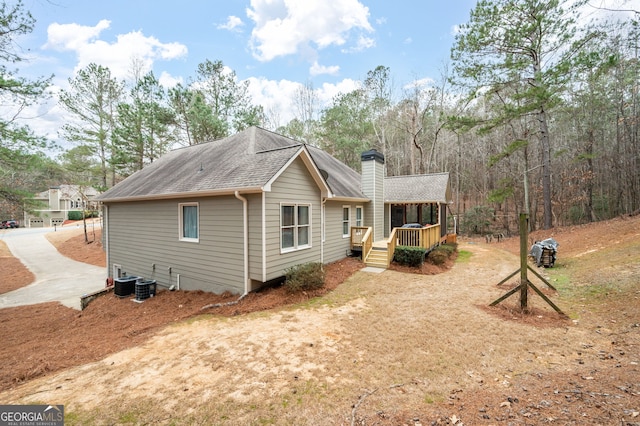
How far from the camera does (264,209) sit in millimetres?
7281

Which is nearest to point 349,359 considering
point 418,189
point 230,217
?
point 230,217

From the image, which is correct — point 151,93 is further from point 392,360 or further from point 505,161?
point 505,161

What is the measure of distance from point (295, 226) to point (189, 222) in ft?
11.7

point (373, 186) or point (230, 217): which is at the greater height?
point (373, 186)

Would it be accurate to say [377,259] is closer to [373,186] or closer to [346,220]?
[346,220]

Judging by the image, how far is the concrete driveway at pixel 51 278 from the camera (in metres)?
11.2

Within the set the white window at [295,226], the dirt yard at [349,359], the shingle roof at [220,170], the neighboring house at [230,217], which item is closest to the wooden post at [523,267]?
the dirt yard at [349,359]

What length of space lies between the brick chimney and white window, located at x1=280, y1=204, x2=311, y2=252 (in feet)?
17.5

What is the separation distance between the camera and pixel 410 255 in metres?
10.6

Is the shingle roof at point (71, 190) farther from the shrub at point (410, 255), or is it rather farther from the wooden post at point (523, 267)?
the wooden post at point (523, 267)

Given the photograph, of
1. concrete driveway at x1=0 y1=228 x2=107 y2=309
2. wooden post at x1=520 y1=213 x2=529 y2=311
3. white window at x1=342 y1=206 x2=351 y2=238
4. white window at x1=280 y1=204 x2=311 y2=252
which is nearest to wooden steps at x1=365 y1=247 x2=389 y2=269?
white window at x1=342 y1=206 x2=351 y2=238

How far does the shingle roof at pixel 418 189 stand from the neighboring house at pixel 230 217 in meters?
3.31

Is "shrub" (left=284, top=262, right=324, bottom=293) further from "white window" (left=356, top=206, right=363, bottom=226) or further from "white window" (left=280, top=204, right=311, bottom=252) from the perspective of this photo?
"white window" (left=356, top=206, right=363, bottom=226)

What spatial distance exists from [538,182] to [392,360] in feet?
89.3
